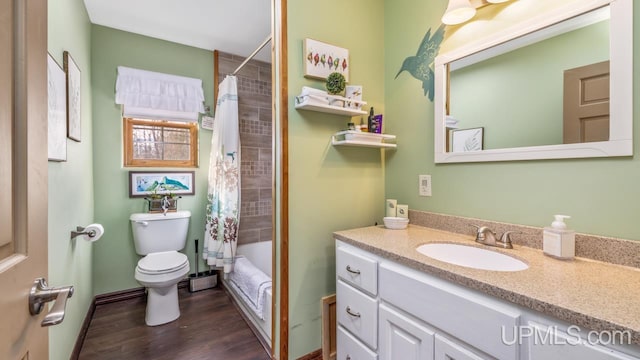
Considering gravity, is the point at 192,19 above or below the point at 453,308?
above

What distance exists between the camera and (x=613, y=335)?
2.02 ft

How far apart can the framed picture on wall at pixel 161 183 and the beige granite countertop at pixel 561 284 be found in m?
2.09

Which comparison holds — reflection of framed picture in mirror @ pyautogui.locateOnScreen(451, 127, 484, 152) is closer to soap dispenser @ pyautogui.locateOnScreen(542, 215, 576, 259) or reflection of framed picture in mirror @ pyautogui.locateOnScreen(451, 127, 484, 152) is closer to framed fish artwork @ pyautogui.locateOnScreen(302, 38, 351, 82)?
soap dispenser @ pyautogui.locateOnScreen(542, 215, 576, 259)

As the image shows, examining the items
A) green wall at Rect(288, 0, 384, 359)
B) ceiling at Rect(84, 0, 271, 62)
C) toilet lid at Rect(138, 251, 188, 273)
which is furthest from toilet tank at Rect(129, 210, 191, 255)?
ceiling at Rect(84, 0, 271, 62)

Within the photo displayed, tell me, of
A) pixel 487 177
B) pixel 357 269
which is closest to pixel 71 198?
pixel 357 269

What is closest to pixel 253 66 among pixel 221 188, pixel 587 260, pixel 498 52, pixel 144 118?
pixel 144 118

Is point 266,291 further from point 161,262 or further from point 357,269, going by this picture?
point 161,262

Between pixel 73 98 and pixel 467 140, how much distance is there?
2.32m

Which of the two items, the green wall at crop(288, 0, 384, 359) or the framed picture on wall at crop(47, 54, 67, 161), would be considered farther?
the green wall at crop(288, 0, 384, 359)

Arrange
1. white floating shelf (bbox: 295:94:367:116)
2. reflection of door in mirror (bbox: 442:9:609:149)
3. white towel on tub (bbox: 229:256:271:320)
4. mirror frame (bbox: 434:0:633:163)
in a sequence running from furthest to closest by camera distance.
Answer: white towel on tub (bbox: 229:256:271:320) → white floating shelf (bbox: 295:94:367:116) → reflection of door in mirror (bbox: 442:9:609:149) → mirror frame (bbox: 434:0:633:163)

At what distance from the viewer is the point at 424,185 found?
1.66 metres

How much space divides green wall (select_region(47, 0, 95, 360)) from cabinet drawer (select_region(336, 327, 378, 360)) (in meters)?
1.29

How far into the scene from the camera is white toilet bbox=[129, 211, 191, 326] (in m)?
2.02

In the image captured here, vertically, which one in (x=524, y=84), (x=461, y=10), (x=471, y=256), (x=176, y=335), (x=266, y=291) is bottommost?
(x=176, y=335)
